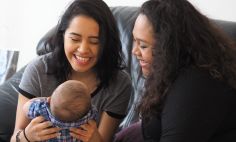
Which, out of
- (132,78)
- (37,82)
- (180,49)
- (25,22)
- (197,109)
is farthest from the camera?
(25,22)

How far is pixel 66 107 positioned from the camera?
51.3 inches

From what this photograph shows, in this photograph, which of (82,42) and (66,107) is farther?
(82,42)

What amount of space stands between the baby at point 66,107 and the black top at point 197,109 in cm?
28

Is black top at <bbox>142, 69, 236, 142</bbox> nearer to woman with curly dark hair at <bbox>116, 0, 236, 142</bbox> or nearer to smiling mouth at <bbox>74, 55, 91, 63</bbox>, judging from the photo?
woman with curly dark hair at <bbox>116, 0, 236, 142</bbox>

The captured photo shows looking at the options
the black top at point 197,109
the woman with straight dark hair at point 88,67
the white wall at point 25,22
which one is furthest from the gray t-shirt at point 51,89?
the white wall at point 25,22

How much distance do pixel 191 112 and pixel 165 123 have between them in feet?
0.35

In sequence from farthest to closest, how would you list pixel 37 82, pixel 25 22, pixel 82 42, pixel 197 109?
pixel 25 22 < pixel 37 82 < pixel 82 42 < pixel 197 109

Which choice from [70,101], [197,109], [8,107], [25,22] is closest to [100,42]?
[70,101]

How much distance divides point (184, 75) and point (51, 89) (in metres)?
0.69

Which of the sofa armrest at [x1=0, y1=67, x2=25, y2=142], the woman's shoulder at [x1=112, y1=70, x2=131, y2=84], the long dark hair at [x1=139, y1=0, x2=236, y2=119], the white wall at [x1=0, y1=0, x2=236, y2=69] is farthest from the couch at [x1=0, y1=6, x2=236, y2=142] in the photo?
the white wall at [x1=0, y1=0, x2=236, y2=69]

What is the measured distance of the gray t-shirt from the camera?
1.68 meters

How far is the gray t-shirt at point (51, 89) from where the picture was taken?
1.68 metres

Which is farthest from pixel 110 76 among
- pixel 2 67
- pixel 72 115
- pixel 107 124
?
pixel 2 67

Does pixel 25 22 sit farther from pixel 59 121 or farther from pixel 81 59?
pixel 59 121
